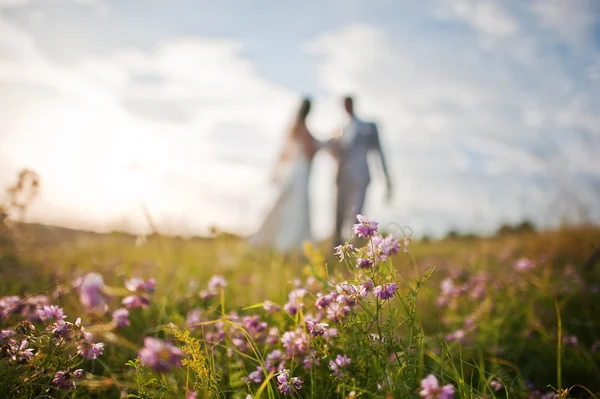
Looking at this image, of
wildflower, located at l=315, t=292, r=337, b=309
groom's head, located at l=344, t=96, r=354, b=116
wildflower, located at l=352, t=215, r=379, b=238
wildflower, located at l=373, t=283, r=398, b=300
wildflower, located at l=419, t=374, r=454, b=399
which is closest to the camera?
wildflower, located at l=419, t=374, r=454, b=399

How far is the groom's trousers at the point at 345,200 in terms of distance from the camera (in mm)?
7916

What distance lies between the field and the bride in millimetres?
3388

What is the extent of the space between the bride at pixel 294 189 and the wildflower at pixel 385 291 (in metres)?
8.30

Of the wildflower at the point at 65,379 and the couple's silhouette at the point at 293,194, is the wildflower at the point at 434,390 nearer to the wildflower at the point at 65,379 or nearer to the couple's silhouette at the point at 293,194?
the wildflower at the point at 65,379

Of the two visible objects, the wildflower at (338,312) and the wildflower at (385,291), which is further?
the wildflower at (338,312)

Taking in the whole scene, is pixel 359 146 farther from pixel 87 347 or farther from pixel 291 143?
pixel 87 347

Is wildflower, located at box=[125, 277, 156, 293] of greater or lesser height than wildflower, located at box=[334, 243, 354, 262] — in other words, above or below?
below

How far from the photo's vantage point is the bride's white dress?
9875 millimetres

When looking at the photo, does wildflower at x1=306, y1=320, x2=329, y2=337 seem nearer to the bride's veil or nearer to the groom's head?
the groom's head

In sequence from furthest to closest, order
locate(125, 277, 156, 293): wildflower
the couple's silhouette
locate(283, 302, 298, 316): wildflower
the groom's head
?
the couple's silhouette < the groom's head < locate(125, 277, 156, 293): wildflower < locate(283, 302, 298, 316): wildflower

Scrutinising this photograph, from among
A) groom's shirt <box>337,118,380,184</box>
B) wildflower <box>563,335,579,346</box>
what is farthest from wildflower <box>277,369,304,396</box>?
groom's shirt <box>337,118,380,184</box>

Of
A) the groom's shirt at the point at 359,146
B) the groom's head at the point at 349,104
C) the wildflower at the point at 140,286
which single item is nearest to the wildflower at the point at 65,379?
the wildflower at the point at 140,286

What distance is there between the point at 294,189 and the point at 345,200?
205 cm

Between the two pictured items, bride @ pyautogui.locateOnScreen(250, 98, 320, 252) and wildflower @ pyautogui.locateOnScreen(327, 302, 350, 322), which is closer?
wildflower @ pyautogui.locateOnScreen(327, 302, 350, 322)
